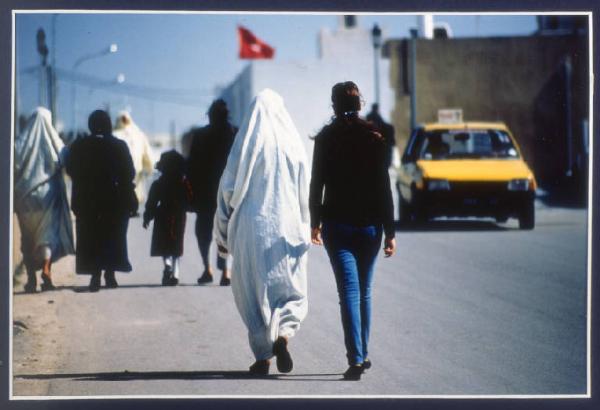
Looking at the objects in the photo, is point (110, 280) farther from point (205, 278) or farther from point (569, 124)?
point (569, 124)

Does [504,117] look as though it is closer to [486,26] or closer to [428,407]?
[486,26]

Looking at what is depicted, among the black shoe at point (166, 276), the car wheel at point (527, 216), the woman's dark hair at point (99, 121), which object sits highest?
the woman's dark hair at point (99, 121)

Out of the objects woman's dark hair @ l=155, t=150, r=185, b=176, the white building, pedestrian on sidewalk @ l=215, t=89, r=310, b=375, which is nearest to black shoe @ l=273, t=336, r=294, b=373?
pedestrian on sidewalk @ l=215, t=89, r=310, b=375

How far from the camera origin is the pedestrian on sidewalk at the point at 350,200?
8.13 m

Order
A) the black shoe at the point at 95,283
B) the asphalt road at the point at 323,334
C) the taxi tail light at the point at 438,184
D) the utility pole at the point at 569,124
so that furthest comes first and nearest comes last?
the taxi tail light at the point at 438,184, the utility pole at the point at 569,124, the black shoe at the point at 95,283, the asphalt road at the point at 323,334

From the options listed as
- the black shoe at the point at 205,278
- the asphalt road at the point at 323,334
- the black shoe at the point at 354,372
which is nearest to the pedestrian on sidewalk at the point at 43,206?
→ the asphalt road at the point at 323,334

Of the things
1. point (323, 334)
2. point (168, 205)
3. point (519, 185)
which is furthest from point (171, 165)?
point (519, 185)

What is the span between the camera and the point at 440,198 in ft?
48.9

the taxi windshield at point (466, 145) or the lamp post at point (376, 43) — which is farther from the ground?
the lamp post at point (376, 43)

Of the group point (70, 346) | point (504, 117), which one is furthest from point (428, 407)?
point (504, 117)

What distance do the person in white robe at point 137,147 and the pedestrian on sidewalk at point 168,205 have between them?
0.11 m

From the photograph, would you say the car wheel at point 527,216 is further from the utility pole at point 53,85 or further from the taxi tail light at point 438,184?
the utility pole at point 53,85

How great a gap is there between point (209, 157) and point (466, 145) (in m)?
4.41

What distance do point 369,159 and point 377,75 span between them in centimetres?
894
